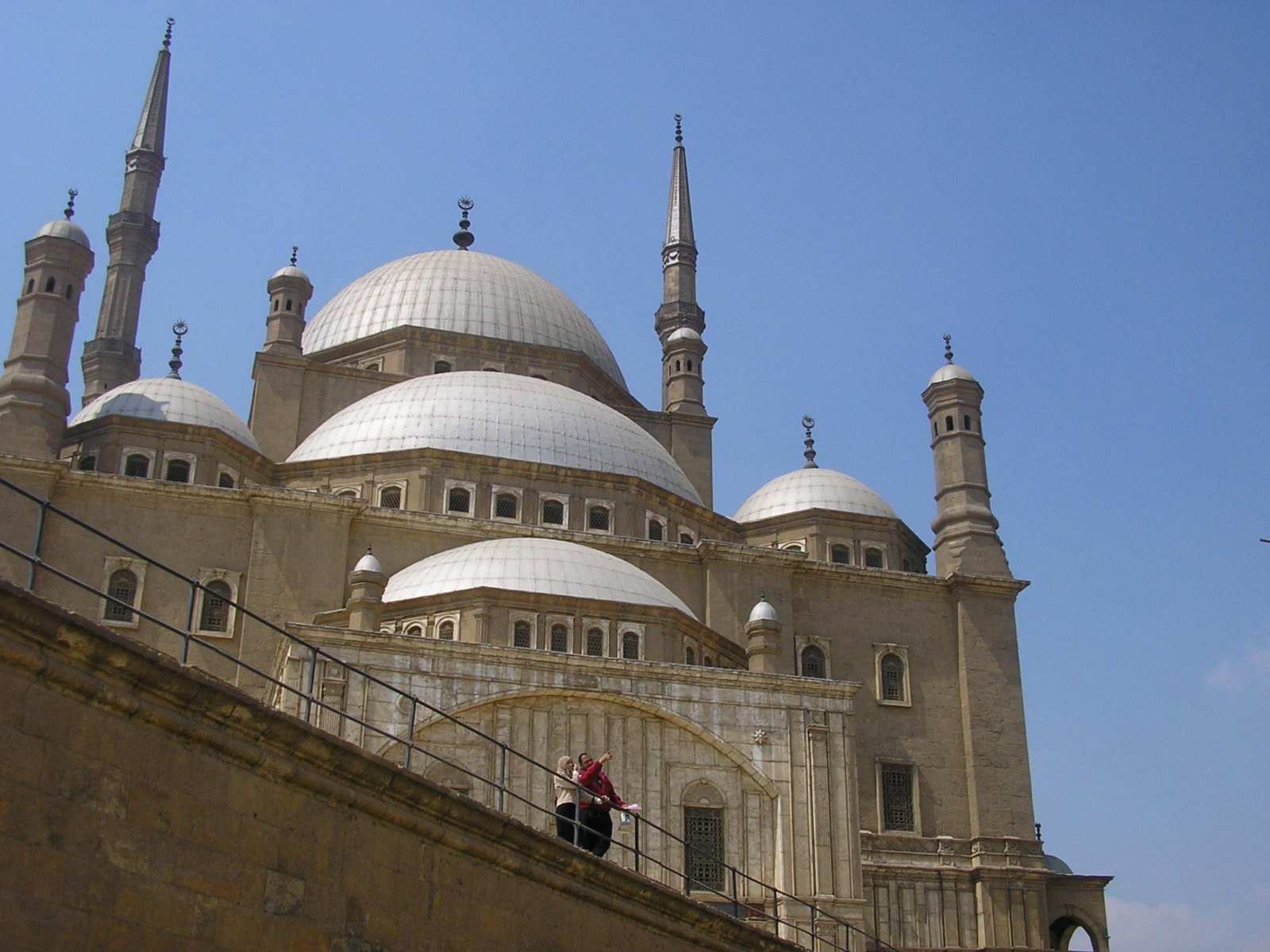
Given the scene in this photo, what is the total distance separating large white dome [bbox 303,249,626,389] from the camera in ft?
102

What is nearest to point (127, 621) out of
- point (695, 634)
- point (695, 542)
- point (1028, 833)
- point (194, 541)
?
→ point (194, 541)

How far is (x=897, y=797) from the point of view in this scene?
78.7ft

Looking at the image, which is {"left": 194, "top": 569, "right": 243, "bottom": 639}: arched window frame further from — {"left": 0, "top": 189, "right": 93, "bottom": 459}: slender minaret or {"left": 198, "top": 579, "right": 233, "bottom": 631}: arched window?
{"left": 0, "top": 189, "right": 93, "bottom": 459}: slender minaret

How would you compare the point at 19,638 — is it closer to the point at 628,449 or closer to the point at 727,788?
the point at 727,788

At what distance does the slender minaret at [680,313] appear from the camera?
31.8m

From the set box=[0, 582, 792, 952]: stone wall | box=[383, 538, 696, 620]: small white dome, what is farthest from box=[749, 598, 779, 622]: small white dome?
box=[0, 582, 792, 952]: stone wall

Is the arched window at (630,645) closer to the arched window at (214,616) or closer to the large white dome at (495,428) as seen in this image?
the large white dome at (495,428)

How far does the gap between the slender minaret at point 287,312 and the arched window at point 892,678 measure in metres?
13.0

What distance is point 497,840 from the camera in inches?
357

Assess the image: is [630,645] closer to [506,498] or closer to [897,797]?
[506,498]

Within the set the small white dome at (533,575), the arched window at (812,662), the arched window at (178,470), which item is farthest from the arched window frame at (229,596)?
the arched window at (812,662)

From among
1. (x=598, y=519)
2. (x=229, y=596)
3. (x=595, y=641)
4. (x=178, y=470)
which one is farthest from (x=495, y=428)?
(x=595, y=641)

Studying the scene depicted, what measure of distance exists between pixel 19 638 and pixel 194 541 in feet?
54.8

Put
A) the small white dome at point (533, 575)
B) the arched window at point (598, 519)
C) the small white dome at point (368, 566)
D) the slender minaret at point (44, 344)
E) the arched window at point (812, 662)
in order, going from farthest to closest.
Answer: the arched window at point (598, 519), the arched window at point (812, 662), the slender minaret at point (44, 344), the small white dome at point (533, 575), the small white dome at point (368, 566)
